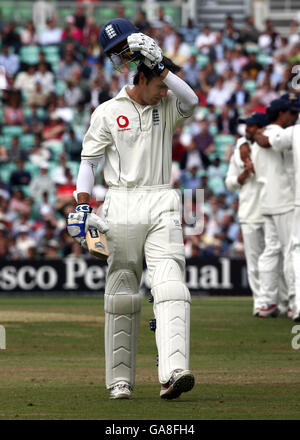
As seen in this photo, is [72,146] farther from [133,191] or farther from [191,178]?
[133,191]

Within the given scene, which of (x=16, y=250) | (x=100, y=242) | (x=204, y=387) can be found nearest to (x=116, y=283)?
(x=100, y=242)

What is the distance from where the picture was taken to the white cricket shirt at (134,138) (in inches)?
298

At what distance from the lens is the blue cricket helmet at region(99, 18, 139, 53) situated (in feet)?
24.7


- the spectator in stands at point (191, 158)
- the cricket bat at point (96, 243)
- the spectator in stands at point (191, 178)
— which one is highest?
the spectator in stands at point (191, 158)

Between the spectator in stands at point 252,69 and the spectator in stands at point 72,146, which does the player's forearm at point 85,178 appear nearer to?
the spectator in stands at point 72,146

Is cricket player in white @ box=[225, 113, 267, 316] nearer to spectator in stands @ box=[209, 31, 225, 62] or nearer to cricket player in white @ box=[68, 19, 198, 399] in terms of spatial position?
cricket player in white @ box=[68, 19, 198, 399]

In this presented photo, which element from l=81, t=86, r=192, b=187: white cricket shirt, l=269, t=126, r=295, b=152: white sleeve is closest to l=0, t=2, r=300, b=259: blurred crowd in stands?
l=269, t=126, r=295, b=152: white sleeve

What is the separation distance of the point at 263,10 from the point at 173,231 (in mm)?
22034

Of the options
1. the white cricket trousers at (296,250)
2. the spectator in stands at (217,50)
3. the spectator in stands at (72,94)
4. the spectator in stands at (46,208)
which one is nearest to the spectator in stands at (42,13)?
the spectator in stands at (72,94)

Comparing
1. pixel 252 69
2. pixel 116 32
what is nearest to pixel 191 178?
pixel 252 69

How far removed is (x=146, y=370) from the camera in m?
9.16

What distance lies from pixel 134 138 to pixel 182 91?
1.47 ft

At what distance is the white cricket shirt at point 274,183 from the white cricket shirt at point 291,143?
1.98 ft

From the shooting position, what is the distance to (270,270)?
534 inches
